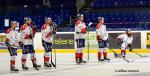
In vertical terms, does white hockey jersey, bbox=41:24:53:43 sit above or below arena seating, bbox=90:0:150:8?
below

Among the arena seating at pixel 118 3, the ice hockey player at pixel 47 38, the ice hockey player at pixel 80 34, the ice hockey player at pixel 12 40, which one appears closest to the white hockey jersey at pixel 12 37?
the ice hockey player at pixel 12 40

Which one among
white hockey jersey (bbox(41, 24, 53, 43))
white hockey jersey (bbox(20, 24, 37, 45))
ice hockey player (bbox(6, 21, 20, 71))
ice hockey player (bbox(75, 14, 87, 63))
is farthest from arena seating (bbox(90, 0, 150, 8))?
ice hockey player (bbox(6, 21, 20, 71))

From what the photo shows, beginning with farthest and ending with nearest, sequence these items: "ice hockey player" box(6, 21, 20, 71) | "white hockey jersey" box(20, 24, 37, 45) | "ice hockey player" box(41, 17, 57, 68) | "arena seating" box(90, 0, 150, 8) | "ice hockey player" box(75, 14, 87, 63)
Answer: "arena seating" box(90, 0, 150, 8), "ice hockey player" box(75, 14, 87, 63), "ice hockey player" box(41, 17, 57, 68), "white hockey jersey" box(20, 24, 37, 45), "ice hockey player" box(6, 21, 20, 71)

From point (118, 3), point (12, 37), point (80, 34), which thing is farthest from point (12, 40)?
point (118, 3)

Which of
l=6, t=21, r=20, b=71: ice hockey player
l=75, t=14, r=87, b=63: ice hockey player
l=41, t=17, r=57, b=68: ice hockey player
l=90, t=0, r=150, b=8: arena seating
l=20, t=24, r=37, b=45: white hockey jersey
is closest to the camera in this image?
l=6, t=21, r=20, b=71: ice hockey player

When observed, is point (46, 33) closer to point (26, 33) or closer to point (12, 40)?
point (26, 33)

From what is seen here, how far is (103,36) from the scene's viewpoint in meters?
17.4

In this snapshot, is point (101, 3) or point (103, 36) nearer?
point (103, 36)

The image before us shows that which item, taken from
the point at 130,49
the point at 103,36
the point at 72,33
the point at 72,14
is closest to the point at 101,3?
the point at 72,14

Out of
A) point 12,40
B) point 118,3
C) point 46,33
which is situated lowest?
point 12,40

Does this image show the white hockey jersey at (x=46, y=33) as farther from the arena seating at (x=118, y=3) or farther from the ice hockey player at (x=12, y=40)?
the arena seating at (x=118, y=3)

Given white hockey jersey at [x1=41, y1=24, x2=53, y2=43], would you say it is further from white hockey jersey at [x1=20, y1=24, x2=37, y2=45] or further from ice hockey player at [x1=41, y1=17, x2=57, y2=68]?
white hockey jersey at [x1=20, y1=24, x2=37, y2=45]

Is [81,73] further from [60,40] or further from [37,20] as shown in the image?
[37,20]

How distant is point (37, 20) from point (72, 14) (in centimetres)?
233
